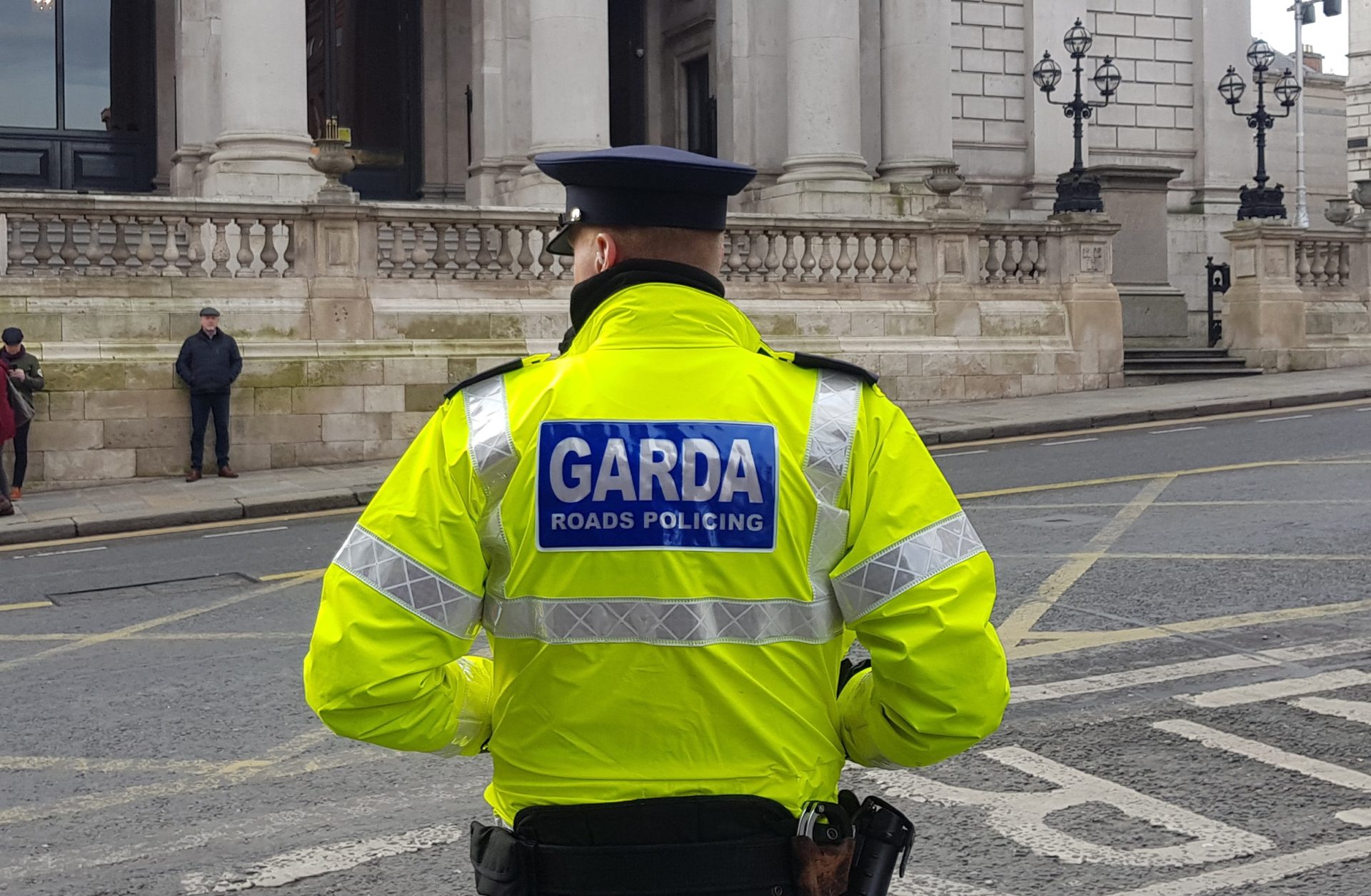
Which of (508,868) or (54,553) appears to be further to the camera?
(54,553)

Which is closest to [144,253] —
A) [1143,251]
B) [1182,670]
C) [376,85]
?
[376,85]

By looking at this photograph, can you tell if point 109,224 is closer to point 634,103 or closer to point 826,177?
point 826,177

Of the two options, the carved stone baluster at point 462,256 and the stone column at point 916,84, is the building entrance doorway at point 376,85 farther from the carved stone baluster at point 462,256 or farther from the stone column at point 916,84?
the carved stone baluster at point 462,256

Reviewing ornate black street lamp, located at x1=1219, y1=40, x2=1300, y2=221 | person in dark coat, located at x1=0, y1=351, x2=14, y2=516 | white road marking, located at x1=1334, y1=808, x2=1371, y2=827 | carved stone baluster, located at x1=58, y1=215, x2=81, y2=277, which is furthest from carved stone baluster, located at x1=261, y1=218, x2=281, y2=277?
white road marking, located at x1=1334, y1=808, x2=1371, y2=827

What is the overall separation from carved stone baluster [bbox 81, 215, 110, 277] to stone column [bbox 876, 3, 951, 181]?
1328 centimetres

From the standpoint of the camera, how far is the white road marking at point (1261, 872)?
473 cm

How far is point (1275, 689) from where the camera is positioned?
6.93m

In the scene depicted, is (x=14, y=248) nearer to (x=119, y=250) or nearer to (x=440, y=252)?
(x=119, y=250)

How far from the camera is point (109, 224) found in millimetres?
18359

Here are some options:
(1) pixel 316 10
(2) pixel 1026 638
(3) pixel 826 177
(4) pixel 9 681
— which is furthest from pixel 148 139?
(2) pixel 1026 638

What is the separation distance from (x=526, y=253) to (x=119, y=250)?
469cm

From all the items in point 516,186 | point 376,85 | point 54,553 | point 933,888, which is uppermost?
point 376,85

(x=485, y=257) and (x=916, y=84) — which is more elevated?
(x=916, y=84)

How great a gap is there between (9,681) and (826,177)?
1808 centimetres
